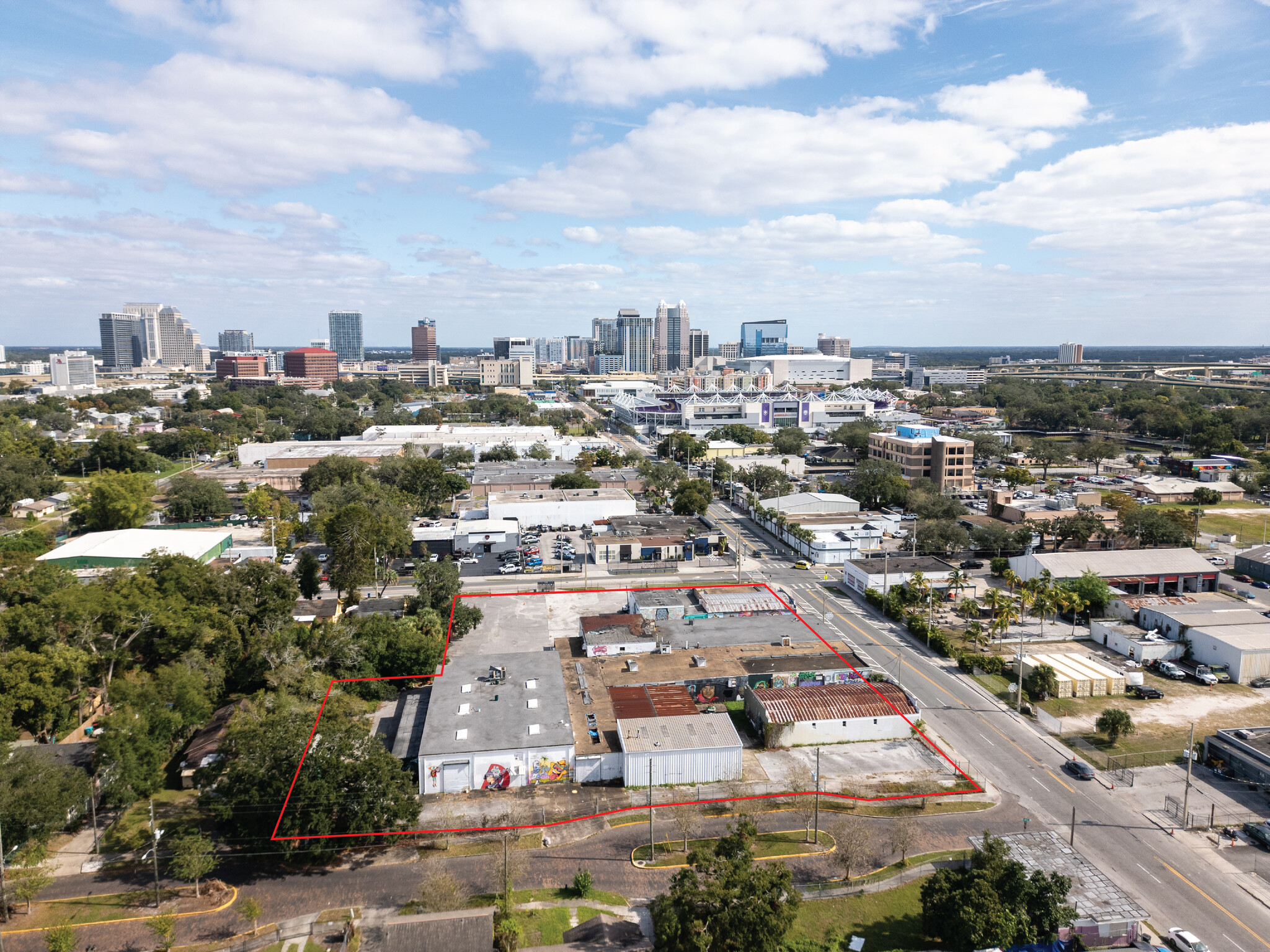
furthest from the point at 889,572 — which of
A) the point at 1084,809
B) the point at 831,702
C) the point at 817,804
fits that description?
the point at 817,804

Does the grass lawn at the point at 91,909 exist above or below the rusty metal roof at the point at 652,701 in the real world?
below

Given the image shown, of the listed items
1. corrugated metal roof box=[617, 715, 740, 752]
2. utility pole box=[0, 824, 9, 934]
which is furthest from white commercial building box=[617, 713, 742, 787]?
utility pole box=[0, 824, 9, 934]

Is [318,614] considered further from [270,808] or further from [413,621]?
[270,808]

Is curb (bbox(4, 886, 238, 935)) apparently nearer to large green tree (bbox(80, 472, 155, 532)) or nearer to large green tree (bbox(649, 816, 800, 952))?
large green tree (bbox(649, 816, 800, 952))

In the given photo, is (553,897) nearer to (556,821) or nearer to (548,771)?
(556,821)

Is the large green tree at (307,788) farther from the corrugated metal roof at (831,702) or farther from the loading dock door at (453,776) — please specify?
the corrugated metal roof at (831,702)

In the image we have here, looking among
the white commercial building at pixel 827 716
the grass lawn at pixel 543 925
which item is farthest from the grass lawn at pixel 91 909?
the white commercial building at pixel 827 716
